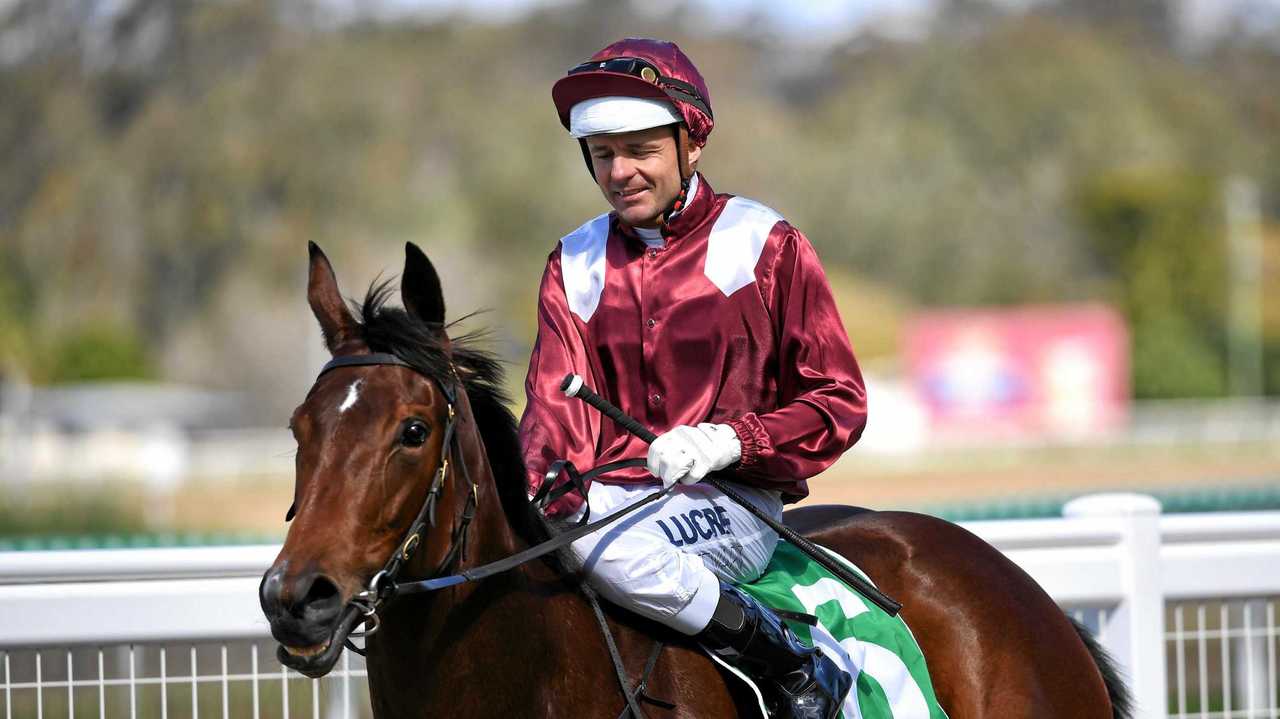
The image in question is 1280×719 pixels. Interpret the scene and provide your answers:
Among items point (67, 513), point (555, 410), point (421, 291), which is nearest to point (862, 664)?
point (555, 410)

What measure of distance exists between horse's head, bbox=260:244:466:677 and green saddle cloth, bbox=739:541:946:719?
0.87m

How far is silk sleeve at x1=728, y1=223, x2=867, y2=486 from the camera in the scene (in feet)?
9.64

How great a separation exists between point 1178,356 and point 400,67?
33.1 m

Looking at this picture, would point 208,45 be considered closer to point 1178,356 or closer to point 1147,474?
point 1178,356

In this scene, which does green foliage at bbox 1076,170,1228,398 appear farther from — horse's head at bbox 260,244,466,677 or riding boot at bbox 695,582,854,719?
horse's head at bbox 260,244,466,677

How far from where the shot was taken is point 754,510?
2.96 m

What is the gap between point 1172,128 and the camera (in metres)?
63.5

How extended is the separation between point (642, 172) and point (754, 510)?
2.30ft

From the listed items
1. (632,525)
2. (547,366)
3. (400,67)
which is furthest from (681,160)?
(400,67)

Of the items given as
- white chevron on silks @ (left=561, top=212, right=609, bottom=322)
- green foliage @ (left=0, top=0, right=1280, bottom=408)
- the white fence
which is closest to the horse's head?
white chevron on silks @ (left=561, top=212, right=609, bottom=322)

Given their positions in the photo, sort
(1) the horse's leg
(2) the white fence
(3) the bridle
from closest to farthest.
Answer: (3) the bridle → (1) the horse's leg → (2) the white fence

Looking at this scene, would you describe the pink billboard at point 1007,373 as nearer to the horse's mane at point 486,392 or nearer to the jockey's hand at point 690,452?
the jockey's hand at point 690,452

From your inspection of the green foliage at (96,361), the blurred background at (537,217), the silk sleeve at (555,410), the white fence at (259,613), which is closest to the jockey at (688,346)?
the silk sleeve at (555,410)

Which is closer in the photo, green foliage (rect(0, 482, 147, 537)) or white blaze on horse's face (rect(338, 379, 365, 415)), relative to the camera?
white blaze on horse's face (rect(338, 379, 365, 415))
